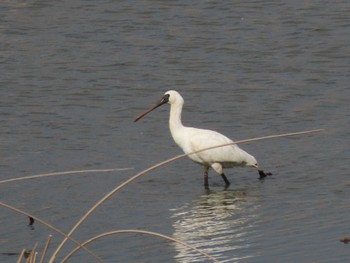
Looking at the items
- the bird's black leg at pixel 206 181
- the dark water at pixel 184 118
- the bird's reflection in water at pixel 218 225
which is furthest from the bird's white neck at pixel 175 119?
the bird's reflection in water at pixel 218 225

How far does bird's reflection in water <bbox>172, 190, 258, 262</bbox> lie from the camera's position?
8.53 m

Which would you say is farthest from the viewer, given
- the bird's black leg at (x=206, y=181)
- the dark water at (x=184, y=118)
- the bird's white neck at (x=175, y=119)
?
the bird's white neck at (x=175, y=119)

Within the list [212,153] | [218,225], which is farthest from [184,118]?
[218,225]

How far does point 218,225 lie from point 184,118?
5.59 m

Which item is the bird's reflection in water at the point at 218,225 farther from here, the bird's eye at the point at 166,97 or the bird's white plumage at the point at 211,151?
the bird's eye at the point at 166,97

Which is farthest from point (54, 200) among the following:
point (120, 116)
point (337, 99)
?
point (337, 99)

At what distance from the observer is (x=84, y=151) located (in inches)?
532

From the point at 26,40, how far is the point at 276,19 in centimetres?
445

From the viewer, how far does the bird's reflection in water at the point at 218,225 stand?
8.53 m

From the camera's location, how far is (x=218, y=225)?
9867 millimetres

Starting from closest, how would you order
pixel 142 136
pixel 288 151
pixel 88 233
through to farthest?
pixel 88 233, pixel 288 151, pixel 142 136

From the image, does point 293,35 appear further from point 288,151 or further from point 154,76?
point 288,151

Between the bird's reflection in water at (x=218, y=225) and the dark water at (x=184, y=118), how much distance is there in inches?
0.8

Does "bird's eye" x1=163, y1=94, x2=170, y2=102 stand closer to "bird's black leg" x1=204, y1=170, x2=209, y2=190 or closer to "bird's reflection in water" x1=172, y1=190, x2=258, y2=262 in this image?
"bird's black leg" x1=204, y1=170, x2=209, y2=190
